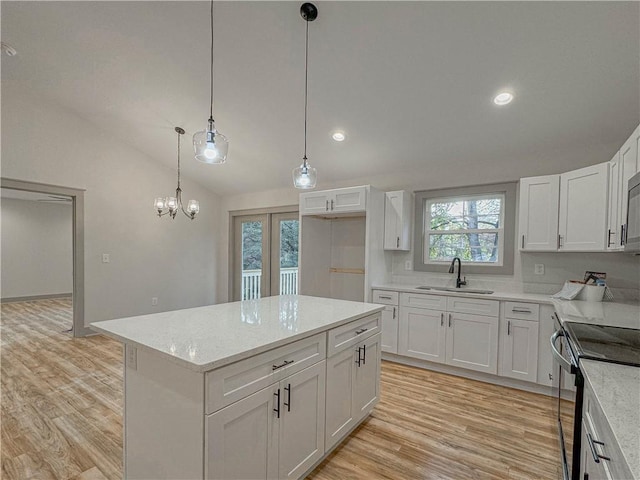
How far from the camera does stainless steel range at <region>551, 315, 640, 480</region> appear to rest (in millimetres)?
1320

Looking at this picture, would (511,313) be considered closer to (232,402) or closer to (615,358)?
(615,358)

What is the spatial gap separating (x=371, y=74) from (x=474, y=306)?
2.46 metres

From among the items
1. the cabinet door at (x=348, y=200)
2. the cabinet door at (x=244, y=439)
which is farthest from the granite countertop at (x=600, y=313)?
the cabinet door at (x=348, y=200)

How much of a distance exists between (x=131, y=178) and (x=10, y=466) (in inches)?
163

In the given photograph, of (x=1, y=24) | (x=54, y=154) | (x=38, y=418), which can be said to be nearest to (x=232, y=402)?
(x=38, y=418)

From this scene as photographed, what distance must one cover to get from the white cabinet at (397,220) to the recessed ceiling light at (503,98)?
4.61 feet

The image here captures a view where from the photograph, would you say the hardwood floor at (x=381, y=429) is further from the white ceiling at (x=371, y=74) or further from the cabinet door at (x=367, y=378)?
the white ceiling at (x=371, y=74)

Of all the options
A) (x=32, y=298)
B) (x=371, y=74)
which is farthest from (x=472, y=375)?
(x=32, y=298)

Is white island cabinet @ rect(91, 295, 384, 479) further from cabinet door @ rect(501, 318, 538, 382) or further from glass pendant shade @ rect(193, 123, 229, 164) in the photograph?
cabinet door @ rect(501, 318, 538, 382)

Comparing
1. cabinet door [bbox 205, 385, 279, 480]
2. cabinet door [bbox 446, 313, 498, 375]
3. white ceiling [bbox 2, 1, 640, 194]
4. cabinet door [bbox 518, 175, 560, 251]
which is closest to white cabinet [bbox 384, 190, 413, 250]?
white ceiling [bbox 2, 1, 640, 194]

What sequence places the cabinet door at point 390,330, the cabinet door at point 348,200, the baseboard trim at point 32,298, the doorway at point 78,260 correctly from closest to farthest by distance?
the cabinet door at point 390,330, the cabinet door at point 348,200, the doorway at point 78,260, the baseboard trim at point 32,298

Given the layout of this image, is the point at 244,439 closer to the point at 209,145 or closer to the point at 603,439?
the point at 603,439

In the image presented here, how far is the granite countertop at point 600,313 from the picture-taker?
1924 millimetres

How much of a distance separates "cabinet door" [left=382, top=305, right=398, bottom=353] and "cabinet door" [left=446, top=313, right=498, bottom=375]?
0.57 m
